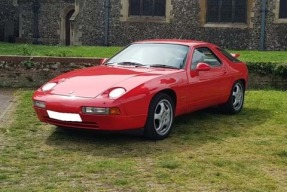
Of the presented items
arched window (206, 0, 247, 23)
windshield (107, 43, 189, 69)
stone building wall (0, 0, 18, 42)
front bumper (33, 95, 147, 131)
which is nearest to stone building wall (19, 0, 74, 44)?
stone building wall (0, 0, 18, 42)

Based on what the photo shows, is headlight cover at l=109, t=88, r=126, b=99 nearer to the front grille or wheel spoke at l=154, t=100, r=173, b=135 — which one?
the front grille

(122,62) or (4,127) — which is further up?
(122,62)

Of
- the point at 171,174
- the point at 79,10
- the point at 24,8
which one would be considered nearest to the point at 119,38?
the point at 79,10

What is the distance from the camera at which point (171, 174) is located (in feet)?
16.9

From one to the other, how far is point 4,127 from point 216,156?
327cm

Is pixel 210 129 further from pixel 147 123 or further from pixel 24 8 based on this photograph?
pixel 24 8

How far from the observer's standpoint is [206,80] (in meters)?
7.69

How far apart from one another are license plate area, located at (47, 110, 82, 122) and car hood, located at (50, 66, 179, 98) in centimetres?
27

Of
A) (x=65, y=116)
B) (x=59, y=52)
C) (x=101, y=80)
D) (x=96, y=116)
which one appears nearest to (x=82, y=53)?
(x=59, y=52)

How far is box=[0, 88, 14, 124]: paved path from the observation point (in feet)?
28.5

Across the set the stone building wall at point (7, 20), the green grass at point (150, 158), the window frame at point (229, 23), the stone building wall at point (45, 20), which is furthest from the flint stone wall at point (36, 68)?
the stone building wall at point (7, 20)

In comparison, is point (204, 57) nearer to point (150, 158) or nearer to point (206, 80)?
point (206, 80)

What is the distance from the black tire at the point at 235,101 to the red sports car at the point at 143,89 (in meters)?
0.03

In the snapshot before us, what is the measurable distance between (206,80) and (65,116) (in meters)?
2.46
